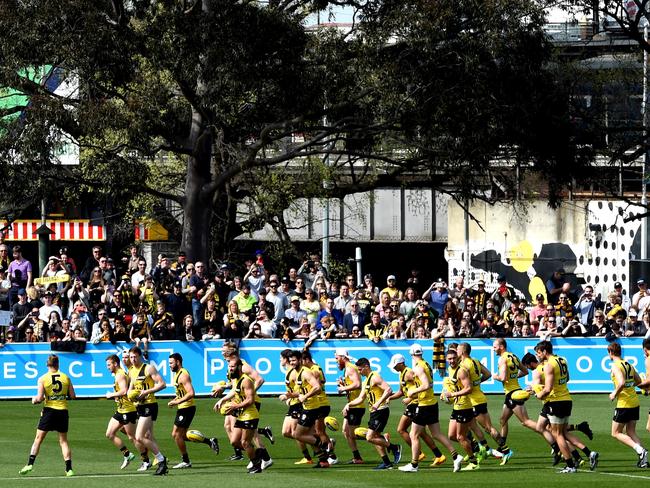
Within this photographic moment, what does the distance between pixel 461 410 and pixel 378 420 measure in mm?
1328

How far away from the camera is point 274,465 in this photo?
22734mm

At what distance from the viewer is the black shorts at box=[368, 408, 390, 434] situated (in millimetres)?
21984

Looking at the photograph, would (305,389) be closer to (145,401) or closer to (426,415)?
(426,415)

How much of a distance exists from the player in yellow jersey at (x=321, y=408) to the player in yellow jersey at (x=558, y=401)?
347 centimetres

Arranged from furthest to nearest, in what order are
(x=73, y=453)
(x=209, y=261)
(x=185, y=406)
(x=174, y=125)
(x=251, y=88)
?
(x=209, y=261) < (x=174, y=125) < (x=251, y=88) < (x=73, y=453) < (x=185, y=406)

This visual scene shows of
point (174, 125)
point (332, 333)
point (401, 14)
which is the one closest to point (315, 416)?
point (332, 333)

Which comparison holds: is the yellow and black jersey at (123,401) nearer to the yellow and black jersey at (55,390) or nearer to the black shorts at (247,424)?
the yellow and black jersey at (55,390)

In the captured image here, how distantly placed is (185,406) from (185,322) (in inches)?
386

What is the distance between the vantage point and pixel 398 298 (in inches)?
1315

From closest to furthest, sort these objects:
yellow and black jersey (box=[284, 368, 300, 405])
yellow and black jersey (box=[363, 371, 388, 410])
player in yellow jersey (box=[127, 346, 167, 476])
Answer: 1. player in yellow jersey (box=[127, 346, 167, 476])
2. yellow and black jersey (box=[363, 371, 388, 410])
3. yellow and black jersey (box=[284, 368, 300, 405])

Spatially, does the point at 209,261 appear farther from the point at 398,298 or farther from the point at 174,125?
the point at 398,298

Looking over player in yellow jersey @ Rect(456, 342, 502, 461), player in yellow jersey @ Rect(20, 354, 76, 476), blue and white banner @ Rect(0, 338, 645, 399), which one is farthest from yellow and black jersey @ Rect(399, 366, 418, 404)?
blue and white banner @ Rect(0, 338, 645, 399)

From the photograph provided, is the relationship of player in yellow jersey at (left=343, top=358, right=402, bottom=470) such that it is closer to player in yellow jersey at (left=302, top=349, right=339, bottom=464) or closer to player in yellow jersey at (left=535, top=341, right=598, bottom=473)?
player in yellow jersey at (left=302, top=349, right=339, bottom=464)

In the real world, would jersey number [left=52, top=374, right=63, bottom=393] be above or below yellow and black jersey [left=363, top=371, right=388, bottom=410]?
above
